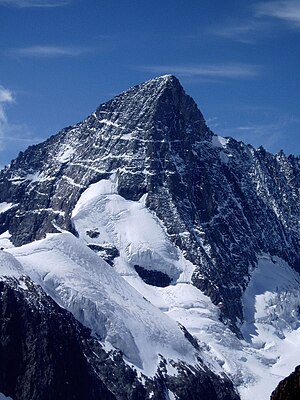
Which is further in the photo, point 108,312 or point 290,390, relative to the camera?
point 108,312

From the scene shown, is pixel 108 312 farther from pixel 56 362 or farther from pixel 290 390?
pixel 290 390

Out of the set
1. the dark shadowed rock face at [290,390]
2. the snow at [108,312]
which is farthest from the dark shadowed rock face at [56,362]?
the dark shadowed rock face at [290,390]

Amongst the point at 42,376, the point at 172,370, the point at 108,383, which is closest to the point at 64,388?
the point at 42,376

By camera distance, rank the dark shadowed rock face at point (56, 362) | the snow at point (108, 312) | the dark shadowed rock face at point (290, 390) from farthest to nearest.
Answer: the snow at point (108, 312)
the dark shadowed rock face at point (56, 362)
the dark shadowed rock face at point (290, 390)

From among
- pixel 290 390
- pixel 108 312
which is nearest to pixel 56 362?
pixel 108 312

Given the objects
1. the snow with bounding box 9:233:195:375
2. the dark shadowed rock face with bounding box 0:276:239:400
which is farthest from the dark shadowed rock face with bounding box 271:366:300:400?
the snow with bounding box 9:233:195:375

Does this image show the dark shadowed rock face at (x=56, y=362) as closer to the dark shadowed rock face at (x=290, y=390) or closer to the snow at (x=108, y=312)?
the snow at (x=108, y=312)
